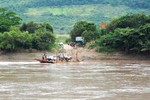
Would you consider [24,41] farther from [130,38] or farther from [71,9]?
[71,9]

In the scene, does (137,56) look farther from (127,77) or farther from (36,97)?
(36,97)

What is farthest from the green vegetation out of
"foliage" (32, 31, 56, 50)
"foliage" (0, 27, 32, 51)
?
"foliage" (0, 27, 32, 51)

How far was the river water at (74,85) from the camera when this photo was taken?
34.3 metres

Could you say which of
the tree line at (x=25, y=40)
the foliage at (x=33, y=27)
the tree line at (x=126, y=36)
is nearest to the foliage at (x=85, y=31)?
the tree line at (x=126, y=36)

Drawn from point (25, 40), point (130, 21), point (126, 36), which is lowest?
point (25, 40)

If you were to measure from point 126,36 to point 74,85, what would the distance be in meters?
38.0

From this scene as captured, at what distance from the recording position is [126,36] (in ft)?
255

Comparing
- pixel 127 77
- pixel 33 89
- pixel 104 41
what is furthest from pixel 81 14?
pixel 33 89

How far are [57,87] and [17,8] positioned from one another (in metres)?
134

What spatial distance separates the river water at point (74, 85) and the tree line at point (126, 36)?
905 inches

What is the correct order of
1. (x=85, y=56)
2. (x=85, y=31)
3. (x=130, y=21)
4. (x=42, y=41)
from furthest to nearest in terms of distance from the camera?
(x=85, y=31), (x=130, y=21), (x=42, y=41), (x=85, y=56)

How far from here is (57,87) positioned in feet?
129

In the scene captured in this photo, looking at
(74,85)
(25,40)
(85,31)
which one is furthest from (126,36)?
(74,85)

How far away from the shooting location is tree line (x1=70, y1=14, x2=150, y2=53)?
76875 millimetres
